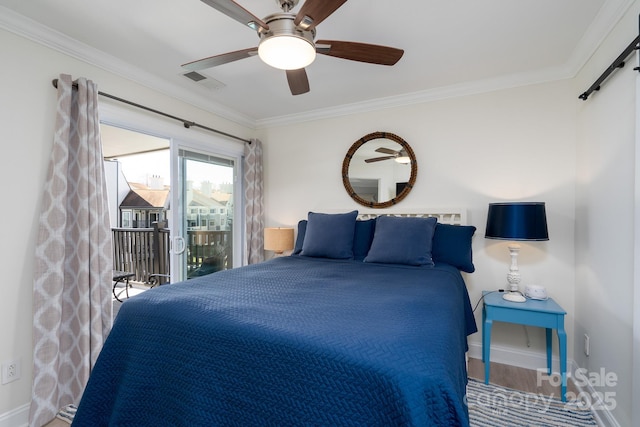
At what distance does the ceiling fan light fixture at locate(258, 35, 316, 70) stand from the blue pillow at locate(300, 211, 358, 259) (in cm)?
153

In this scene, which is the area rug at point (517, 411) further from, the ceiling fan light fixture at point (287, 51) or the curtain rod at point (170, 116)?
the ceiling fan light fixture at point (287, 51)

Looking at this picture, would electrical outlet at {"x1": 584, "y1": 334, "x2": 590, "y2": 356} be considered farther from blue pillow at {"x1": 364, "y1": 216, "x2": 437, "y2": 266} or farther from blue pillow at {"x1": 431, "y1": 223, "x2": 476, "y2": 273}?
blue pillow at {"x1": 364, "y1": 216, "x2": 437, "y2": 266}

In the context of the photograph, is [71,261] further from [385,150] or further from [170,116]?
[385,150]

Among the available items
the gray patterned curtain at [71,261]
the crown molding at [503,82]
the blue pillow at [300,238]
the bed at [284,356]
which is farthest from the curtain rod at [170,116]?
the bed at [284,356]

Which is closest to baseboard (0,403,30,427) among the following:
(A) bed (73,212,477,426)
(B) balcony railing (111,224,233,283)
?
(A) bed (73,212,477,426)

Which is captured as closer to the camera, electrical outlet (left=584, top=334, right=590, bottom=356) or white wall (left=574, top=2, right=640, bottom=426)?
white wall (left=574, top=2, right=640, bottom=426)

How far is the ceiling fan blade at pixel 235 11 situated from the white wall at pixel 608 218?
193cm

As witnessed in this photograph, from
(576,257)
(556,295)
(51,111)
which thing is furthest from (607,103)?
(51,111)

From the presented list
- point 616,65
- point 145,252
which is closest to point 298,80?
point 616,65

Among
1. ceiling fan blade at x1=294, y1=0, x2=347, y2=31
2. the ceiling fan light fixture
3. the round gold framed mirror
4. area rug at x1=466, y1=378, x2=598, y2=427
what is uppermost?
ceiling fan blade at x1=294, y1=0, x2=347, y2=31

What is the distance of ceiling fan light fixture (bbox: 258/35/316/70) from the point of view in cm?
153

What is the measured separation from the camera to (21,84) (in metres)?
1.93

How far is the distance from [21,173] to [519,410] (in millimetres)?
3571

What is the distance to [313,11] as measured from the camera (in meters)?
1.41
